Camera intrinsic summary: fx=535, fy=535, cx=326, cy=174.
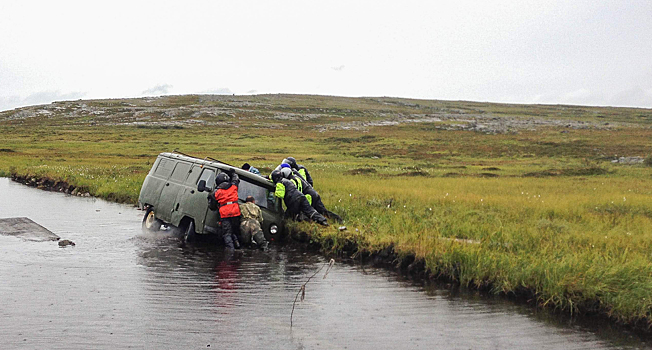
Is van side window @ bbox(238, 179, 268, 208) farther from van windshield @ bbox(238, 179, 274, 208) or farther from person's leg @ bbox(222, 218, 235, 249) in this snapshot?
person's leg @ bbox(222, 218, 235, 249)

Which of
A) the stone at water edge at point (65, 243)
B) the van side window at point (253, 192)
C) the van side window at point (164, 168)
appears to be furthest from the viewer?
the van side window at point (164, 168)

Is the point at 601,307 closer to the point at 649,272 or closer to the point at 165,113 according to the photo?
the point at 649,272

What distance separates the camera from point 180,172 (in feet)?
45.0

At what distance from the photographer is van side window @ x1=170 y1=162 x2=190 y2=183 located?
13.5 m

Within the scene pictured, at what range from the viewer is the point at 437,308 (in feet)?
28.2

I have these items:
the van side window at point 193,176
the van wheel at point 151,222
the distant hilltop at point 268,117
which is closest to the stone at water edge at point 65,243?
the van wheel at point 151,222

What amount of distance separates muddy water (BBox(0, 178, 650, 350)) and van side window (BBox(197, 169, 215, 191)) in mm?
1593

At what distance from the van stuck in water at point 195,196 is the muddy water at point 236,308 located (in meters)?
0.84

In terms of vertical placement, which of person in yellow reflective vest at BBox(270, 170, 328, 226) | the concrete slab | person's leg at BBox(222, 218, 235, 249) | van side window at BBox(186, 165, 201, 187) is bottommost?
the concrete slab

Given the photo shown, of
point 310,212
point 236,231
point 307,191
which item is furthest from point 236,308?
point 307,191

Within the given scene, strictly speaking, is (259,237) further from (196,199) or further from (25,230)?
(25,230)

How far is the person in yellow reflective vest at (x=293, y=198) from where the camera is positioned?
13.3 m

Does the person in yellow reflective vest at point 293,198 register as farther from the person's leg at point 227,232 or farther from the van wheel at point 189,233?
the van wheel at point 189,233

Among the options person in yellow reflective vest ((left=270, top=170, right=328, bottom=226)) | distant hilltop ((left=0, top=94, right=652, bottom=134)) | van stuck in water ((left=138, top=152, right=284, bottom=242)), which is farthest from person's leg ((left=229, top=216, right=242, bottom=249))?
distant hilltop ((left=0, top=94, right=652, bottom=134))
